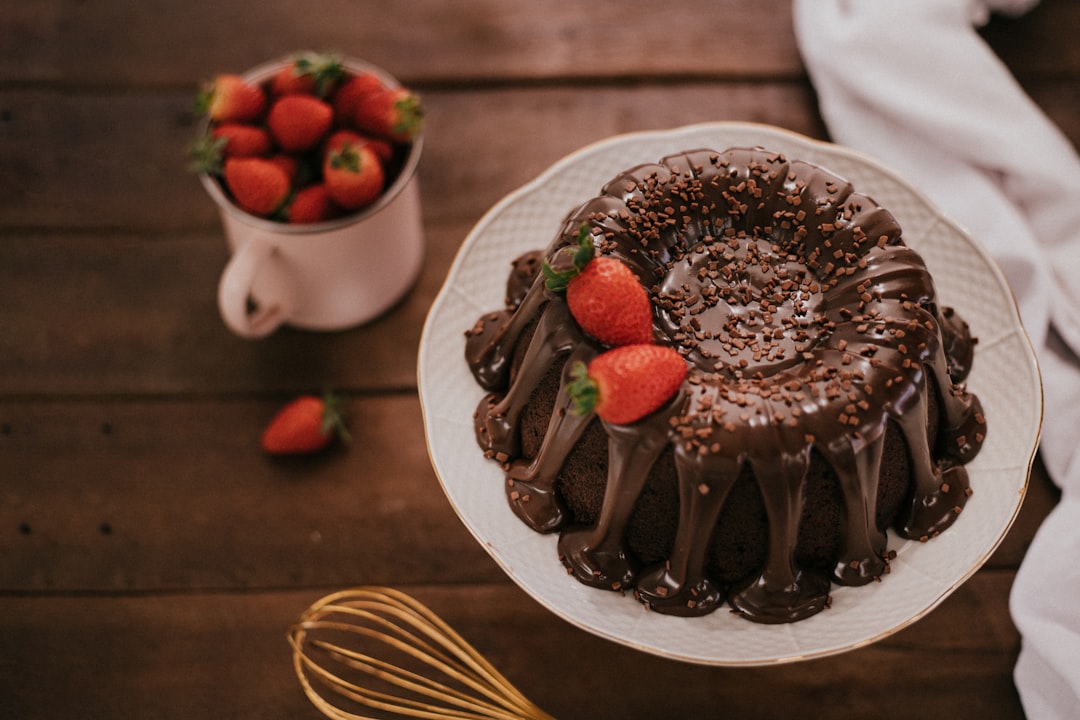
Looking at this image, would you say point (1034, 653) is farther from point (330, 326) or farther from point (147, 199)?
point (147, 199)

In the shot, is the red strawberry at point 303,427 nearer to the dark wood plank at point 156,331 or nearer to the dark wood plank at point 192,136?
the dark wood plank at point 156,331

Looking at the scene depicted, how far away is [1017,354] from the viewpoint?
146cm

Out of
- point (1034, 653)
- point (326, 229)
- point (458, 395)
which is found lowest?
point (1034, 653)

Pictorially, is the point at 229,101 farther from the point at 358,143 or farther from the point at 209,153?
the point at 358,143

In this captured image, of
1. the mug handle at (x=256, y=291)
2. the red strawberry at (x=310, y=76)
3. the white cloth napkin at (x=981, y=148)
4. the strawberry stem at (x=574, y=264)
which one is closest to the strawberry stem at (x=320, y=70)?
the red strawberry at (x=310, y=76)

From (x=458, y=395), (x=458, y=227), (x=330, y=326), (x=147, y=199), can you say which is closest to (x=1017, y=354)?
(x=458, y=395)

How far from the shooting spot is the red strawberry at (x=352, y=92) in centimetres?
169

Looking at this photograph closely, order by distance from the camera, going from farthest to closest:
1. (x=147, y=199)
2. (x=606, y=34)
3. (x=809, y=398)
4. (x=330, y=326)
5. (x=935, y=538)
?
(x=606, y=34) < (x=147, y=199) < (x=330, y=326) < (x=935, y=538) < (x=809, y=398)

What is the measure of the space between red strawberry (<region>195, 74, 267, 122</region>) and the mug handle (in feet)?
0.70

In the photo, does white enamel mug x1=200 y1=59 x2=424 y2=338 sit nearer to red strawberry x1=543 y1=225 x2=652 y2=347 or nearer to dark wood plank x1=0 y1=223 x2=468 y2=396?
dark wood plank x1=0 y1=223 x2=468 y2=396

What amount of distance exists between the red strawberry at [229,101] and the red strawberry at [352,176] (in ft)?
0.54

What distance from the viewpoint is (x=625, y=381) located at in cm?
117

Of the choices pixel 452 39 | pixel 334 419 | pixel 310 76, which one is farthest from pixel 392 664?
pixel 452 39

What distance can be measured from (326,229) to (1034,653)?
1260mm
